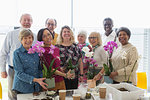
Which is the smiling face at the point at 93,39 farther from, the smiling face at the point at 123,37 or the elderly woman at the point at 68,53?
the smiling face at the point at 123,37

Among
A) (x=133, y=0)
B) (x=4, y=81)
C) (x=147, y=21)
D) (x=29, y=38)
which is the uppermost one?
(x=133, y=0)

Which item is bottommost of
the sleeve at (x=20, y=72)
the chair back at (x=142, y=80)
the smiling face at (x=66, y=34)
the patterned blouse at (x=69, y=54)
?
the chair back at (x=142, y=80)

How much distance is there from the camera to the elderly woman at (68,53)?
237 cm

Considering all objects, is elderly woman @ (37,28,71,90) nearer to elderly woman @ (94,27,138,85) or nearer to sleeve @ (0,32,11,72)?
elderly woman @ (94,27,138,85)

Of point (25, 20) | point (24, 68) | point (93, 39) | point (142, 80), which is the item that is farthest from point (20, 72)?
point (142, 80)

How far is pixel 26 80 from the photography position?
1855mm

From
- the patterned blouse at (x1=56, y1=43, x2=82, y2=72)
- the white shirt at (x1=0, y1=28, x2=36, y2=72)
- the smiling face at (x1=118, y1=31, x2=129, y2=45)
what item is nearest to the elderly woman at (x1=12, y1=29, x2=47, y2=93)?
the patterned blouse at (x1=56, y1=43, x2=82, y2=72)

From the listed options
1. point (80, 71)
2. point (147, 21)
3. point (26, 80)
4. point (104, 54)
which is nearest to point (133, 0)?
point (147, 21)

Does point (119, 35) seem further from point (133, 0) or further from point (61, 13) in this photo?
point (133, 0)

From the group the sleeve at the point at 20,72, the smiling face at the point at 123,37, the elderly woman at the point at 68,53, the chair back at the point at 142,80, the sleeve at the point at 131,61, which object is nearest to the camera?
the sleeve at the point at 20,72

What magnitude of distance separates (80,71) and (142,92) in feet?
4.02

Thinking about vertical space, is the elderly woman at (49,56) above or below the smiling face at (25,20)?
below

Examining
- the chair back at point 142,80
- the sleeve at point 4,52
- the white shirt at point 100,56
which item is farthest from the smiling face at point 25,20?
the chair back at point 142,80

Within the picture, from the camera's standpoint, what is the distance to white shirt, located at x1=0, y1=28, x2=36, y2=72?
2.62m
